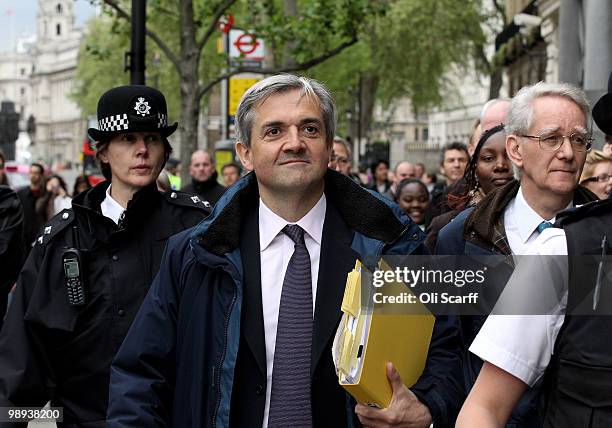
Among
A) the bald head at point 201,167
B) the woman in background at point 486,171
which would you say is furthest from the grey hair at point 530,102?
the bald head at point 201,167

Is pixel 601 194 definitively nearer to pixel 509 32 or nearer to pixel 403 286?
pixel 403 286

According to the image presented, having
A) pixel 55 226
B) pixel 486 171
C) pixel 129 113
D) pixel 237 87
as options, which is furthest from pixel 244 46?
pixel 55 226

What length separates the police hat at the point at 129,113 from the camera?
18.5ft

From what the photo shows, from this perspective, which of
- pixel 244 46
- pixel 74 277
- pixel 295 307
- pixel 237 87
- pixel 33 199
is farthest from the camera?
pixel 237 87

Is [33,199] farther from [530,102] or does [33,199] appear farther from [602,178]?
[530,102]

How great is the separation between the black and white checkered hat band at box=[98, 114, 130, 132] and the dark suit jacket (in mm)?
1786

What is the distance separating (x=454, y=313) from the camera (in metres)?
3.94

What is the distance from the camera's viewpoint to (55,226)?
5406 millimetres

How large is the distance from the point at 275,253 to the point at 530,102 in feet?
3.71

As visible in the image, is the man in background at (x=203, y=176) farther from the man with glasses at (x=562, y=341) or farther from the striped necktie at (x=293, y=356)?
the man with glasses at (x=562, y=341)

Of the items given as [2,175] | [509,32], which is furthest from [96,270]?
[509,32]

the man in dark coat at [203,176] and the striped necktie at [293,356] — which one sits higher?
the man in dark coat at [203,176]

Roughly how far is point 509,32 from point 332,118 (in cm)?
3892

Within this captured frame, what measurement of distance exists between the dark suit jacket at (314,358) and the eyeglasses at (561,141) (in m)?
0.89
